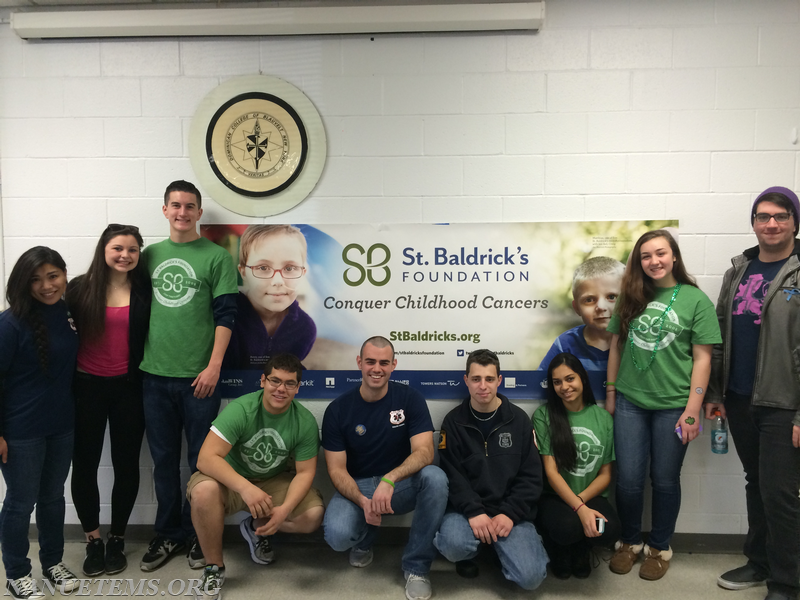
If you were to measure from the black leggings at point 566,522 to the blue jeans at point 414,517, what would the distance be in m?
0.48

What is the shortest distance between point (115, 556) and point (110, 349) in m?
0.97

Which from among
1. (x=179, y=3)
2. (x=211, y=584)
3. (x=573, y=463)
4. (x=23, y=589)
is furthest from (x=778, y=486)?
(x=179, y=3)

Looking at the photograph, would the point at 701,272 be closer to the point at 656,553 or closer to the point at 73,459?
the point at 656,553

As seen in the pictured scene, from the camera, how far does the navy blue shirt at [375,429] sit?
2.39m

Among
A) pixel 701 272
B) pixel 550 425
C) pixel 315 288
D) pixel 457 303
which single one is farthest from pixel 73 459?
pixel 701 272

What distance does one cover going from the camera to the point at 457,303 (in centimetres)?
261

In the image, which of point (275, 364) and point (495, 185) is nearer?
point (275, 364)

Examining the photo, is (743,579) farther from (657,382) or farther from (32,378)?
(32,378)

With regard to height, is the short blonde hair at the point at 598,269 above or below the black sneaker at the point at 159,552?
above

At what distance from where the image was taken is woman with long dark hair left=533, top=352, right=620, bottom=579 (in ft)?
7.52

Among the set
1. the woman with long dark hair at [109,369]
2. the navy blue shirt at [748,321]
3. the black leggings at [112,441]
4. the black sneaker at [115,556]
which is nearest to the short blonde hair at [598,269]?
the navy blue shirt at [748,321]

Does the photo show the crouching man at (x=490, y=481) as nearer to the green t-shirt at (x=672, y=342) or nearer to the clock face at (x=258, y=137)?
the green t-shirt at (x=672, y=342)

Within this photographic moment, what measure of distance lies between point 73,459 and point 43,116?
171 centimetres

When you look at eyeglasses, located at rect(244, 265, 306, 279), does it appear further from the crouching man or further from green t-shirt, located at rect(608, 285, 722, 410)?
green t-shirt, located at rect(608, 285, 722, 410)
